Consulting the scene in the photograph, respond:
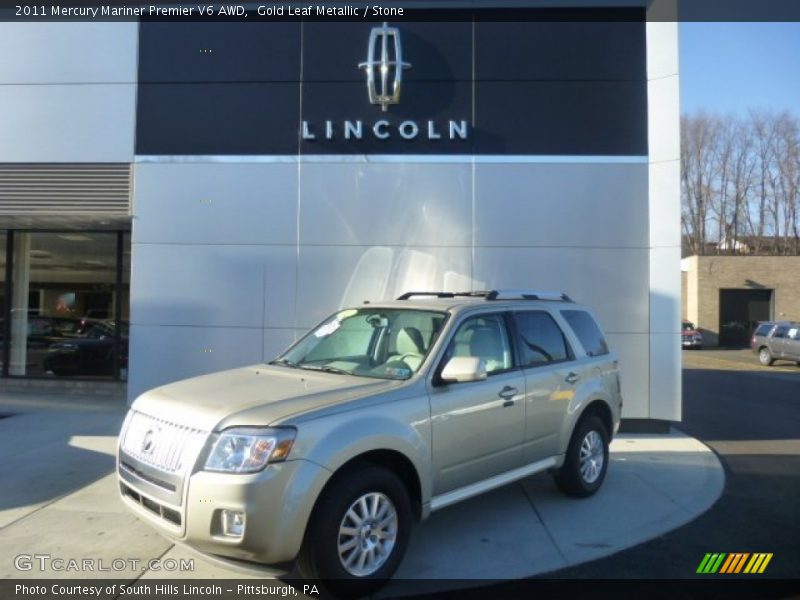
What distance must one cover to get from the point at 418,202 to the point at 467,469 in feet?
17.2

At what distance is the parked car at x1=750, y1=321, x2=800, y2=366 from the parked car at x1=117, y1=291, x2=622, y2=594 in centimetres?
2006

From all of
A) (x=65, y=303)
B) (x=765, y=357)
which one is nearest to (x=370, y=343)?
(x=65, y=303)

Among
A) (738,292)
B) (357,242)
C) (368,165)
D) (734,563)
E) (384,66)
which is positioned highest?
(384,66)

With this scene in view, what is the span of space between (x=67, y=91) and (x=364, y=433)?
337 inches

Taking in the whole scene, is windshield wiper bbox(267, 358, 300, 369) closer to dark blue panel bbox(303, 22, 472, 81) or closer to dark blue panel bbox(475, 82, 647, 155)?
dark blue panel bbox(475, 82, 647, 155)

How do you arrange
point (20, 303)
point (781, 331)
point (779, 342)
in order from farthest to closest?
point (781, 331) → point (779, 342) → point (20, 303)

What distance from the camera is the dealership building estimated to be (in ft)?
28.6

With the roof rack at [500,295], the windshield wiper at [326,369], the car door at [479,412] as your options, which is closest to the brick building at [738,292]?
the roof rack at [500,295]

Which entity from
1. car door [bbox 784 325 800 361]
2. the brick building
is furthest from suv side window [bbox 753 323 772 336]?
the brick building

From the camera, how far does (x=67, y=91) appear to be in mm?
9297

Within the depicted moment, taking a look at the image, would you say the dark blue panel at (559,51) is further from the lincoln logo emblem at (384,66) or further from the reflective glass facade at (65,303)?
the reflective glass facade at (65,303)

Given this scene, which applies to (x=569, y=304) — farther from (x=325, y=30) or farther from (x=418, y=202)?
(x=325, y=30)

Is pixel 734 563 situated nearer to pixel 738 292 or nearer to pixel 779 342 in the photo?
pixel 779 342

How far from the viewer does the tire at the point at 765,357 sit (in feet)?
74.2
